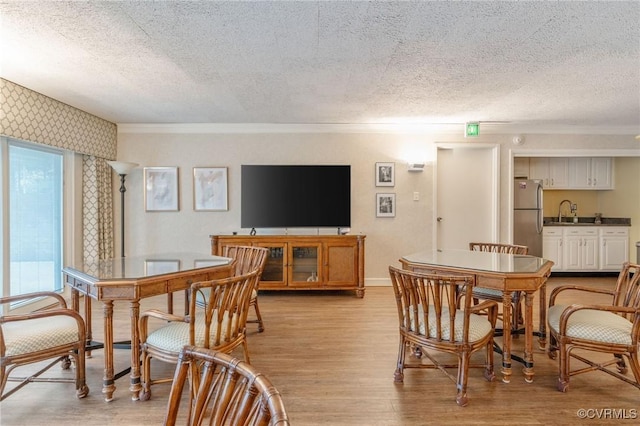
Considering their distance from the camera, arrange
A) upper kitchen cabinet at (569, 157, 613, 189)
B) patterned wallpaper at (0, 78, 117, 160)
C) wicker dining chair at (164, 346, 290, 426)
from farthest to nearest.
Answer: upper kitchen cabinet at (569, 157, 613, 189), patterned wallpaper at (0, 78, 117, 160), wicker dining chair at (164, 346, 290, 426)

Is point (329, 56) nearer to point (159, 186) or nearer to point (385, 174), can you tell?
point (385, 174)

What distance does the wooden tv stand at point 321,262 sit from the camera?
4.37 m

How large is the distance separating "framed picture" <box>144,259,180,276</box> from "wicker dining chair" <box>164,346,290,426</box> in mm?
1295

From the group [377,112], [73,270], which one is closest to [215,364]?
[73,270]

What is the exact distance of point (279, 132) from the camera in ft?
16.0

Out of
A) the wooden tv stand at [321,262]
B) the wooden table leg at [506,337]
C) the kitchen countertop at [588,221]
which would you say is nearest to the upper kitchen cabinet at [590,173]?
the kitchen countertop at [588,221]

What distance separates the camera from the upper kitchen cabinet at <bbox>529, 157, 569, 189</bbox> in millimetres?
5816

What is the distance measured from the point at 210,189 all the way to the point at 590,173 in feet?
20.8

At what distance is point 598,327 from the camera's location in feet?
6.90

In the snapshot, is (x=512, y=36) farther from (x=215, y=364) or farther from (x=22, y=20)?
(x=22, y=20)

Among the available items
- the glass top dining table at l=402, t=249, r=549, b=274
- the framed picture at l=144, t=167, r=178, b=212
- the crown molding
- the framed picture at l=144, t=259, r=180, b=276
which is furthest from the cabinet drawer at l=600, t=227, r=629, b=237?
the framed picture at l=144, t=167, r=178, b=212

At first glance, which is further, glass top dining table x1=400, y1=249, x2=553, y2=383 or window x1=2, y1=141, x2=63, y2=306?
window x1=2, y1=141, x2=63, y2=306

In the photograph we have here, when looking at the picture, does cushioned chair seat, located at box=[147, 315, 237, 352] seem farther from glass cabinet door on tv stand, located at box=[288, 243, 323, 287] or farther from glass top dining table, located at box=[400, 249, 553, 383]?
glass cabinet door on tv stand, located at box=[288, 243, 323, 287]

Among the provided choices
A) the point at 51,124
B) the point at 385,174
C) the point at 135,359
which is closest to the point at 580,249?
the point at 385,174
